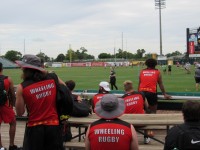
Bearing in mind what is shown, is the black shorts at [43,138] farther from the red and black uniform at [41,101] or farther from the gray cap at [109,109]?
the gray cap at [109,109]

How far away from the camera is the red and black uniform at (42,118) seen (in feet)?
15.6

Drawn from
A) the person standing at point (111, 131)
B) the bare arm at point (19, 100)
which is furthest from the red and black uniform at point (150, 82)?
the person standing at point (111, 131)

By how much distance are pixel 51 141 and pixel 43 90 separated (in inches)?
25.9

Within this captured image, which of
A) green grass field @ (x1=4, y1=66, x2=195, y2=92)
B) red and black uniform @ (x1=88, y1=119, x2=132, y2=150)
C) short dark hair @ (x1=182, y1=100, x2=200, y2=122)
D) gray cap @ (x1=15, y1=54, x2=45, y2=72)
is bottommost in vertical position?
green grass field @ (x1=4, y1=66, x2=195, y2=92)

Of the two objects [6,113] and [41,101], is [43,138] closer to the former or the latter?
[41,101]

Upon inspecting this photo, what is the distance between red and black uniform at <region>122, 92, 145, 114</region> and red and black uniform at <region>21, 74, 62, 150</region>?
8.55 ft

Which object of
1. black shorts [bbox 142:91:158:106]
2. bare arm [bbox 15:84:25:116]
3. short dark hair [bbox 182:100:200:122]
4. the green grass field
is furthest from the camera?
the green grass field

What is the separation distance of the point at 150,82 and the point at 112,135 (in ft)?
16.1

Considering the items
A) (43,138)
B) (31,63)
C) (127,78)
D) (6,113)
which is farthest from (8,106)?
(127,78)

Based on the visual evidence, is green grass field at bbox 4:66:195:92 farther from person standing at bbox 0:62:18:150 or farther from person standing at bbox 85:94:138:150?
person standing at bbox 85:94:138:150

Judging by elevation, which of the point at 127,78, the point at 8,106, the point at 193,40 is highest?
Answer: the point at 193,40

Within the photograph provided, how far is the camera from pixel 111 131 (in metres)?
3.71

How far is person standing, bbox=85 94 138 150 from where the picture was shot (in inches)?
147

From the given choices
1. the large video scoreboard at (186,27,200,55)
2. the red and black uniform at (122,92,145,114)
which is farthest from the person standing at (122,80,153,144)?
the large video scoreboard at (186,27,200,55)
